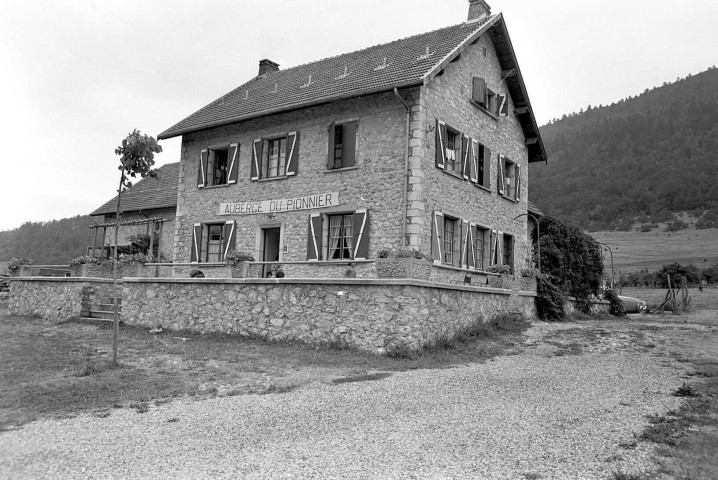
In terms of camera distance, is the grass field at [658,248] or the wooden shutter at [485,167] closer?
the wooden shutter at [485,167]

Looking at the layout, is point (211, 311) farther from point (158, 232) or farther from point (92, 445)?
point (158, 232)

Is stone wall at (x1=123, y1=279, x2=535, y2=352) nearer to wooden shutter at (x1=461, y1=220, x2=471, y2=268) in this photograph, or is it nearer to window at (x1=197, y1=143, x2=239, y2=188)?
wooden shutter at (x1=461, y1=220, x2=471, y2=268)

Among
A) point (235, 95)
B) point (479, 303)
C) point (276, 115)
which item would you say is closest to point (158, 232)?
point (235, 95)

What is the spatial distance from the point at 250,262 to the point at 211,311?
66.1 inches

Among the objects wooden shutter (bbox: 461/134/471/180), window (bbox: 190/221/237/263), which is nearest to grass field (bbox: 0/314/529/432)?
window (bbox: 190/221/237/263)

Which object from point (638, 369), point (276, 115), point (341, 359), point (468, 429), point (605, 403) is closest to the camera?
point (468, 429)

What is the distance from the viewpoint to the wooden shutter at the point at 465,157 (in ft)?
55.2

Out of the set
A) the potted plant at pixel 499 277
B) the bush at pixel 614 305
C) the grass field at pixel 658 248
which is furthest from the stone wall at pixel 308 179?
the grass field at pixel 658 248

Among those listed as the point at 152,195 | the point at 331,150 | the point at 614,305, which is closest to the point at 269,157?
the point at 331,150

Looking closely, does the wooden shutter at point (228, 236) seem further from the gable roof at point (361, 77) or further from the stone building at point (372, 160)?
the gable roof at point (361, 77)

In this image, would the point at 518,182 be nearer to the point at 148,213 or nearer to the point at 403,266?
the point at 403,266

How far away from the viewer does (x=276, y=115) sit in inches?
696

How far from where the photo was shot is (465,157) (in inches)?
667

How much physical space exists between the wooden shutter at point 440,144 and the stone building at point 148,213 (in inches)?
467
